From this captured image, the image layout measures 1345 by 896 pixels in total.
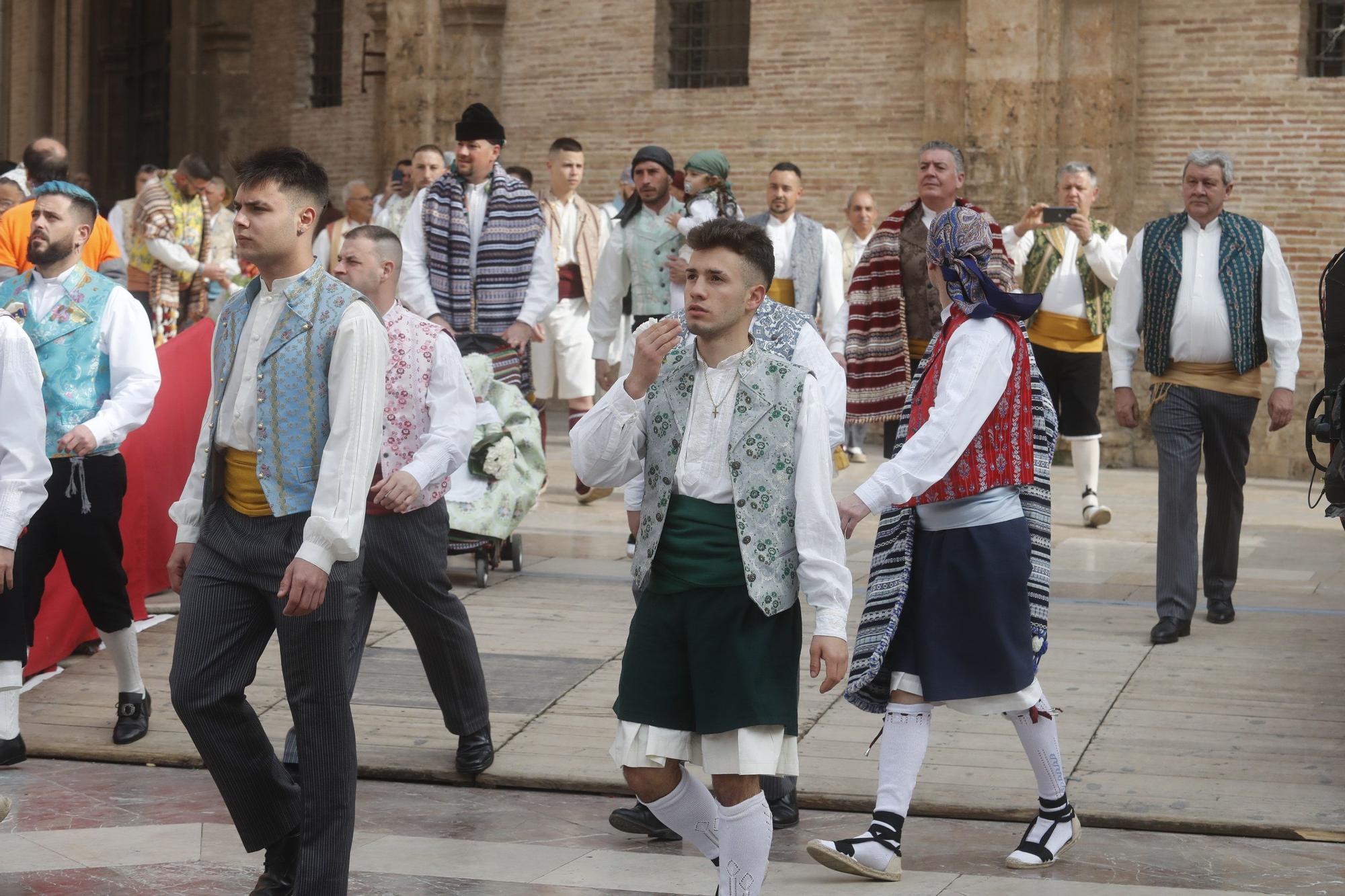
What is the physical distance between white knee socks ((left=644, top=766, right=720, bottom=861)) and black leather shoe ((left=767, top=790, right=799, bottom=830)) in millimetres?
991

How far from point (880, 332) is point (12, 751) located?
13.8 feet

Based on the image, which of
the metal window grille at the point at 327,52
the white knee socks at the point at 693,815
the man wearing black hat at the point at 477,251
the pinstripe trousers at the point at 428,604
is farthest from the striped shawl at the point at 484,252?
the metal window grille at the point at 327,52

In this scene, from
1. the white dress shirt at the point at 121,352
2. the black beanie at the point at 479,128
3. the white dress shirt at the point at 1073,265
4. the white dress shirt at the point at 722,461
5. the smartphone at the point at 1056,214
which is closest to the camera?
the white dress shirt at the point at 722,461

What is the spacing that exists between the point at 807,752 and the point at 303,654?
7.64 feet

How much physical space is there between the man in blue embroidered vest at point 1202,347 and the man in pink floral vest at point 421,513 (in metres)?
3.30

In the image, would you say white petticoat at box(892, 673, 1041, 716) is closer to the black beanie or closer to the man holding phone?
A: the black beanie

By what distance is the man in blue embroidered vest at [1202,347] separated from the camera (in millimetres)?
8133

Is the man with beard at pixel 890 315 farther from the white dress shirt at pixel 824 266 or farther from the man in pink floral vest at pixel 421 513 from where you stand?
the man in pink floral vest at pixel 421 513

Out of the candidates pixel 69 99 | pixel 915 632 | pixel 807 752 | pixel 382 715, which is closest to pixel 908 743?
pixel 915 632

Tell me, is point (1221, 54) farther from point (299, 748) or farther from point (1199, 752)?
point (299, 748)

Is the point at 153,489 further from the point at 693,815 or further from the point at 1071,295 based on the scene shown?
the point at 1071,295

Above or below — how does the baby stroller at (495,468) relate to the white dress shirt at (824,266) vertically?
below

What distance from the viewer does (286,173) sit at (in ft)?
15.5

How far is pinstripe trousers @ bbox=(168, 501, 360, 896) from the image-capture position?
15.3ft
